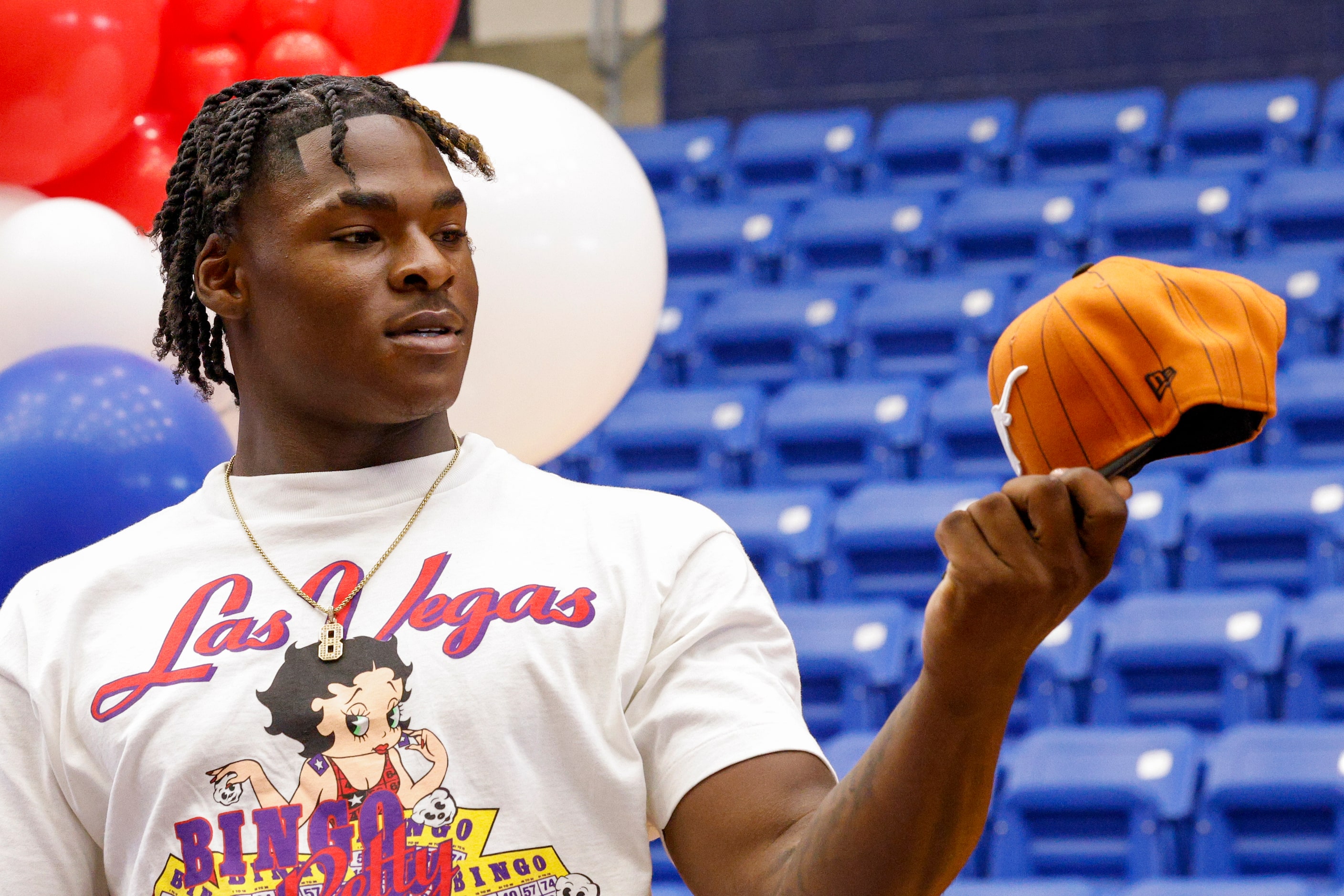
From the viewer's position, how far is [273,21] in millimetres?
1818

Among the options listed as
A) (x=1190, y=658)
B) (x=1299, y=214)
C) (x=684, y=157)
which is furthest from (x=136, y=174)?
(x=684, y=157)

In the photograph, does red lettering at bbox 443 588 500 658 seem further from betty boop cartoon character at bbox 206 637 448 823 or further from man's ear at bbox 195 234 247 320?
man's ear at bbox 195 234 247 320

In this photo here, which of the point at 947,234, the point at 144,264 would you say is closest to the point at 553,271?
the point at 144,264

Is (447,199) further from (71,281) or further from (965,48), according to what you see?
(965,48)

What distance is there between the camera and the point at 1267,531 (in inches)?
125

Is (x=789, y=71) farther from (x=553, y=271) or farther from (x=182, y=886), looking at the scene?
(x=182, y=886)

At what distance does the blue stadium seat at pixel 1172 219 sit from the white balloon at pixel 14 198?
114 inches

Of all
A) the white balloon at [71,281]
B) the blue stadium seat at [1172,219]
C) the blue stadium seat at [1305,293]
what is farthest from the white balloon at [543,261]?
the blue stadium seat at [1172,219]

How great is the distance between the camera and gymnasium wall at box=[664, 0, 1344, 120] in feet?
16.7

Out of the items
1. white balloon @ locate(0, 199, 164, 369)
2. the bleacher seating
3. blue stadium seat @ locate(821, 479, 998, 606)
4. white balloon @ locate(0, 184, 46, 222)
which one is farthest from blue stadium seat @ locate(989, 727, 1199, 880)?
white balloon @ locate(0, 184, 46, 222)

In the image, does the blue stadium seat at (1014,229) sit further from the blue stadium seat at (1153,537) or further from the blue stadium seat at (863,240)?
the blue stadium seat at (1153,537)

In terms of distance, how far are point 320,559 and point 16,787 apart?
23 centimetres

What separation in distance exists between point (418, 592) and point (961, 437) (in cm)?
288

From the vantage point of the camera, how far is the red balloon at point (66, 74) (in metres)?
1.65
